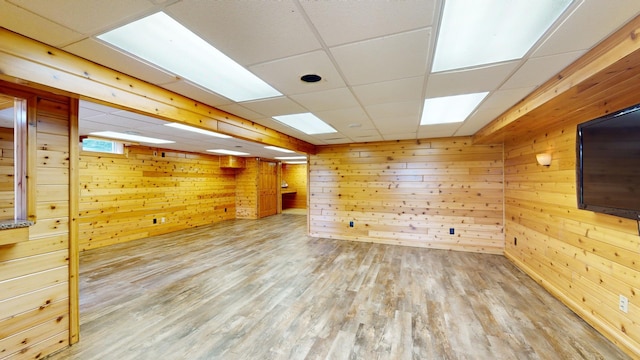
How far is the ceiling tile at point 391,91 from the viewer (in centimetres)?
208

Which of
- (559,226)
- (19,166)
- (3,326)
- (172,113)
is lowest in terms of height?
(3,326)

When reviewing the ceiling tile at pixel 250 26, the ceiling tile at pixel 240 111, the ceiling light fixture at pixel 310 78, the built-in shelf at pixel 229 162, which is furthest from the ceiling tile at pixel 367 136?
the built-in shelf at pixel 229 162

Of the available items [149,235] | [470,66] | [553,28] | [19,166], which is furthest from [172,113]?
[149,235]

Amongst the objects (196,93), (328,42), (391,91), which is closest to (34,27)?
(196,93)

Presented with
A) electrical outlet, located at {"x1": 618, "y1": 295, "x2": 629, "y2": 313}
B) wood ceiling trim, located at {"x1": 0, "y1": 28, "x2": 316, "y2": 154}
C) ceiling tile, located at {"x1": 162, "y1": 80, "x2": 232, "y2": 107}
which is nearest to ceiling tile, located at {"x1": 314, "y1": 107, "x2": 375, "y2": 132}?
ceiling tile, located at {"x1": 162, "y1": 80, "x2": 232, "y2": 107}

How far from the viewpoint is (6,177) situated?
3012mm

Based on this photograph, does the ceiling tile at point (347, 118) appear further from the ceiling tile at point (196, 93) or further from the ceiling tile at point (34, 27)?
the ceiling tile at point (34, 27)

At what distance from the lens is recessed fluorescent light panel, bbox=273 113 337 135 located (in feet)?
10.4

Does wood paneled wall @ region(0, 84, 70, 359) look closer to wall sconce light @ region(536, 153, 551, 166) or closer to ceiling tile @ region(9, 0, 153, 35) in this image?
ceiling tile @ region(9, 0, 153, 35)

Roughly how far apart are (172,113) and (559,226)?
426 centimetres

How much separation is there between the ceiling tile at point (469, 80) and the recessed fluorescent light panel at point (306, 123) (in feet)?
4.81

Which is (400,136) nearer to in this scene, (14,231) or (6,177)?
(14,231)

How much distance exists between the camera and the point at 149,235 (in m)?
5.69

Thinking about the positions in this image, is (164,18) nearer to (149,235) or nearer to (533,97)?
(533,97)
